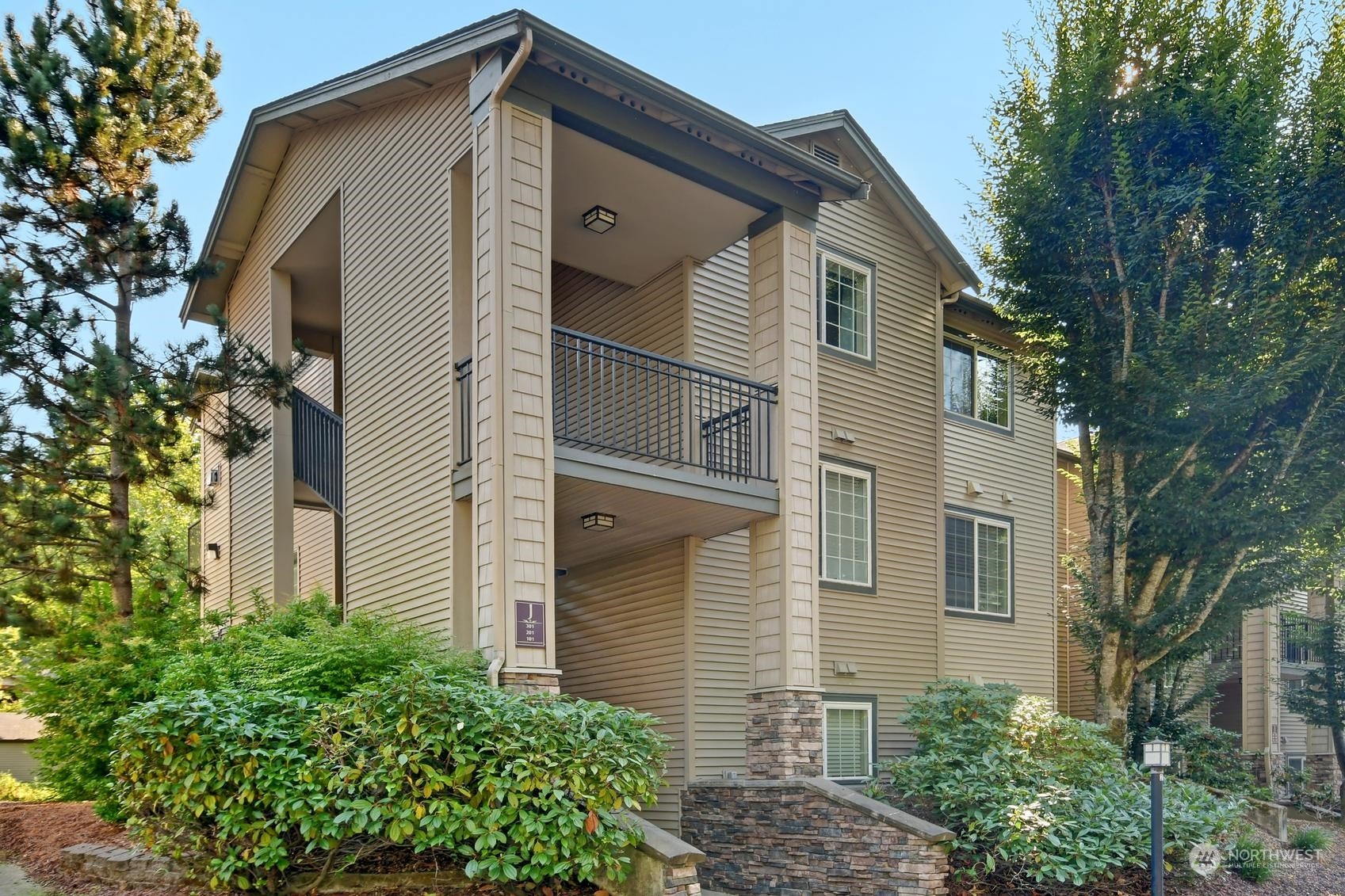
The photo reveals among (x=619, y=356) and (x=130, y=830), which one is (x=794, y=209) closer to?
(x=619, y=356)

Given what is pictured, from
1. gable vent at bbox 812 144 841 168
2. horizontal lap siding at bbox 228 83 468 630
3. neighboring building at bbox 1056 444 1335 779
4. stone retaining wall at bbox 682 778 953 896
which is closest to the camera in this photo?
stone retaining wall at bbox 682 778 953 896

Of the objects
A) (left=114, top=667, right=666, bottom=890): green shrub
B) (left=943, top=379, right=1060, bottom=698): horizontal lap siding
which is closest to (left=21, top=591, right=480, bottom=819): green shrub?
(left=114, top=667, right=666, bottom=890): green shrub

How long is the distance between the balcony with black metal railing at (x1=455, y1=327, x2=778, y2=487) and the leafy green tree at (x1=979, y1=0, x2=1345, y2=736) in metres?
5.98

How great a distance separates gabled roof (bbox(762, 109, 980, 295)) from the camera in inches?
593

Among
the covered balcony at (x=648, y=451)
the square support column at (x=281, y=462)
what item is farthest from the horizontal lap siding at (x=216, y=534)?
the covered balcony at (x=648, y=451)

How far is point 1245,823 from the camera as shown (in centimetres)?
1337

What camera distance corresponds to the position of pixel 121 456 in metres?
12.0

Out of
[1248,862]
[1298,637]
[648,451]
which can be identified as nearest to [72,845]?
[648,451]

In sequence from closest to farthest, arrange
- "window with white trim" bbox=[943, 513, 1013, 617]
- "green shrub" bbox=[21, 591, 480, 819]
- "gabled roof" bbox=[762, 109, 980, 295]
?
1. "green shrub" bbox=[21, 591, 480, 819]
2. "gabled roof" bbox=[762, 109, 980, 295]
3. "window with white trim" bbox=[943, 513, 1013, 617]

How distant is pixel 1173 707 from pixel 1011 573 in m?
3.52

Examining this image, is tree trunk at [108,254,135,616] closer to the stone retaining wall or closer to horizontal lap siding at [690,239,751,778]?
horizontal lap siding at [690,239,751,778]


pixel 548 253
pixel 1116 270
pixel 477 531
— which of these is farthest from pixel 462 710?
pixel 1116 270

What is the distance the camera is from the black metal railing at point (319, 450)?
1318 cm

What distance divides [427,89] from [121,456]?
5107 millimetres
